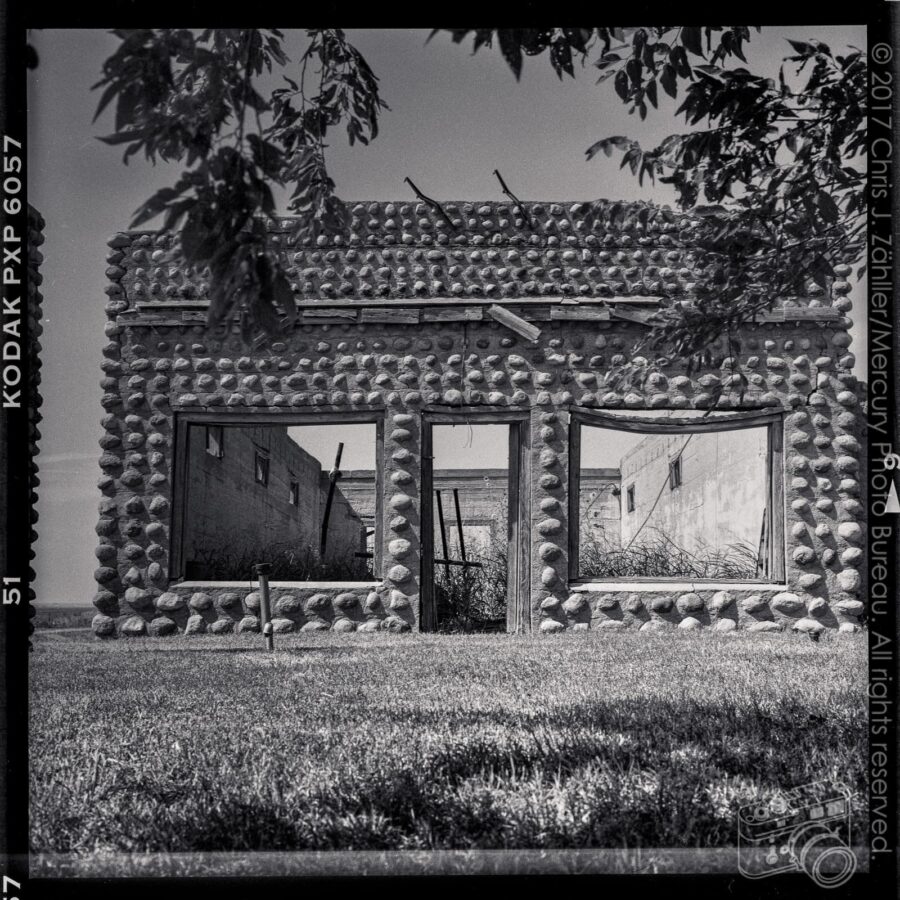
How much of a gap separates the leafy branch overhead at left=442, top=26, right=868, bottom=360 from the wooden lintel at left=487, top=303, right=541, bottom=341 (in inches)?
158

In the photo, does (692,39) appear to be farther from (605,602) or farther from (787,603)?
(787,603)

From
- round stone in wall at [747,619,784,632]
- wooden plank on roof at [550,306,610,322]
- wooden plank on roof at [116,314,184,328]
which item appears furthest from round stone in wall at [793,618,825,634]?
wooden plank on roof at [116,314,184,328]

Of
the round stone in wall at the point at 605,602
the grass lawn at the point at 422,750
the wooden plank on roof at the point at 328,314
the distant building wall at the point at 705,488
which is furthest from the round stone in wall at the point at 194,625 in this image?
the distant building wall at the point at 705,488

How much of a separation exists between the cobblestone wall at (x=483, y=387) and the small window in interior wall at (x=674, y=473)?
279 inches

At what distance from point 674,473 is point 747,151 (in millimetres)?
12037

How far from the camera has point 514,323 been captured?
24.7 feet

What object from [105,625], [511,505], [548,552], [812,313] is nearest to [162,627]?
[105,625]

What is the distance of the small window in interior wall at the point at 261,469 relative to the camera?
13445 mm

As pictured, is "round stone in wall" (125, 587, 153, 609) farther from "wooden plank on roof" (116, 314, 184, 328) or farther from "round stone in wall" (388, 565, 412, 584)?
"wooden plank on roof" (116, 314, 184, 328)

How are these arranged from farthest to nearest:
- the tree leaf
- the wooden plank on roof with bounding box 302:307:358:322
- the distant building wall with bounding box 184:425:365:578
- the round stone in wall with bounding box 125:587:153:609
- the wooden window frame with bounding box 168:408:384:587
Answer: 1. the distant building wall with bounding box 184:425:365:578
2. the wooden plank on roof with bounding box 302:307:358:322
3. the wooden window frame with bounding box 168:408:384:587
4. the round stone in wall with bounding box 125:587:153:609
5. the tree leaf

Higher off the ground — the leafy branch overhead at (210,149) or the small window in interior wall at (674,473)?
the leafy branch overhead at (210,149)

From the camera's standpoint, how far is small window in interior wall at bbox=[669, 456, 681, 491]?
14570 millimetres

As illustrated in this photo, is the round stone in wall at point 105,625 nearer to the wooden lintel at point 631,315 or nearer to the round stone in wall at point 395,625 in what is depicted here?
the round stone in wall at point 395,625

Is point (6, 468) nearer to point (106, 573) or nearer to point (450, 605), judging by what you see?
point (106, 573)
